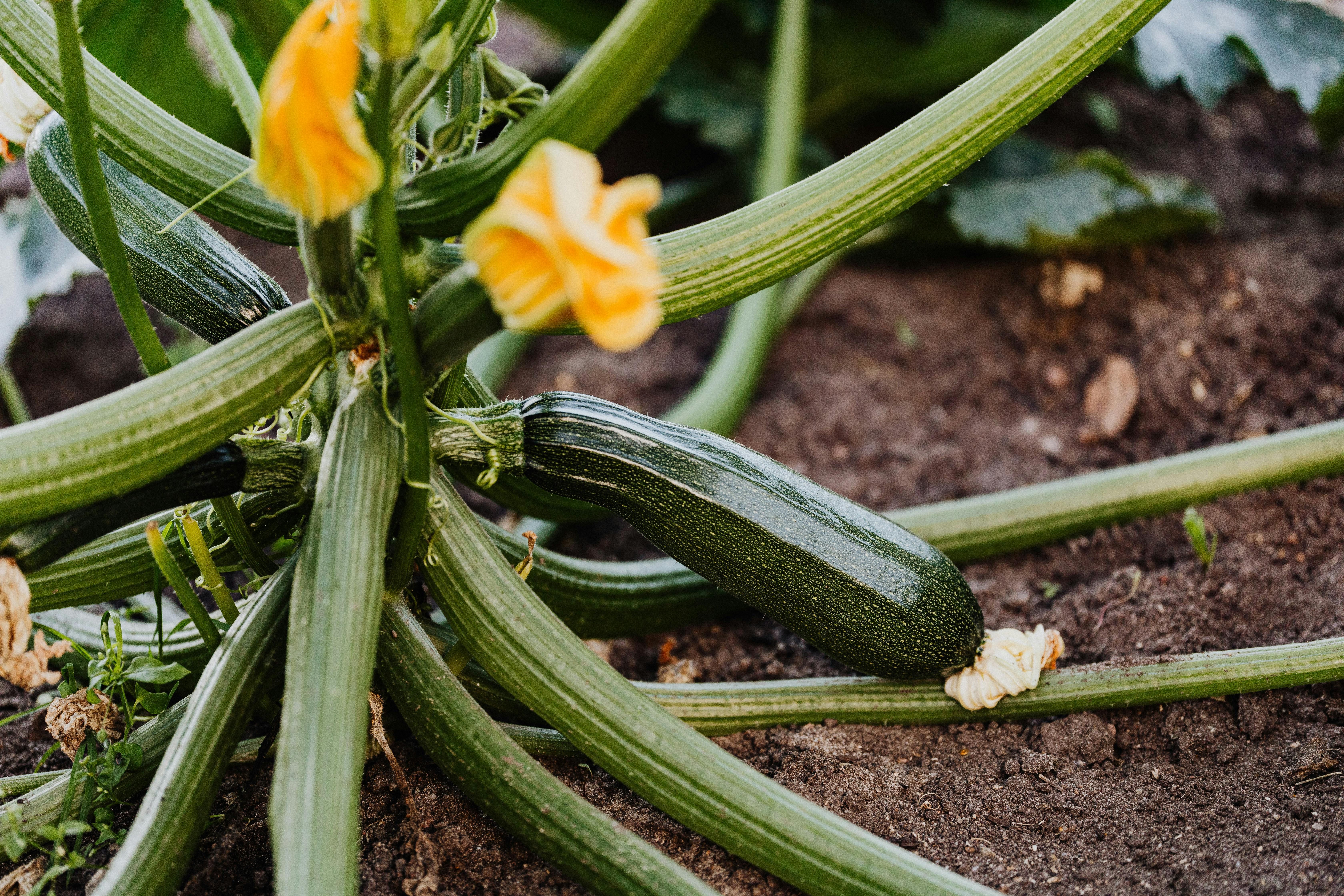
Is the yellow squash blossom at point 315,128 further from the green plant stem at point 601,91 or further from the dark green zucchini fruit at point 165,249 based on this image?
the dark green zucchini fruit at point 165,249

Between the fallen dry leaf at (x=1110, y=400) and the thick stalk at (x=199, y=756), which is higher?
the fallen dry leaf at (x=1110, y=400)

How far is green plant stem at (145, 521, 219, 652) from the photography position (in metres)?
1.41

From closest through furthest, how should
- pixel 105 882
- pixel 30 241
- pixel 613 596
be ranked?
pixel 105 882 < pixel 613 596 < pixel 30 241

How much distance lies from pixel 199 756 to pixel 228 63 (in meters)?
1.00

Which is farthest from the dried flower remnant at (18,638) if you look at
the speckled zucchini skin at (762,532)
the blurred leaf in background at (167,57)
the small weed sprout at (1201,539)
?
the small weed sprout at (1201,539)

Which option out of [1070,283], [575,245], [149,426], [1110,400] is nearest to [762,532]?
[575,245]

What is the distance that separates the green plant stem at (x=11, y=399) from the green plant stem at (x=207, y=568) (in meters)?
1.28

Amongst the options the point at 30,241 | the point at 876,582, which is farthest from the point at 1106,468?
the point at 30,241

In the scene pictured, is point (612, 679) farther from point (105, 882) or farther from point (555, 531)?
point (555, 531)

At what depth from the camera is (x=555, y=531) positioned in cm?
231

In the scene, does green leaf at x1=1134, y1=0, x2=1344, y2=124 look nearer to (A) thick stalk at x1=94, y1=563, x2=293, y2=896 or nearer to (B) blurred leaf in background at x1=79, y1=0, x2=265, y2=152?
(B) blurred leaf in background at x1=79, y1=0, x2=265, y2=152

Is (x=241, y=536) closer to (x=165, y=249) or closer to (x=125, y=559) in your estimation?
(x=125, y=559)

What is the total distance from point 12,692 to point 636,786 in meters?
1.31

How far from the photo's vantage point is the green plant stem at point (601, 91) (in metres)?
1.14
